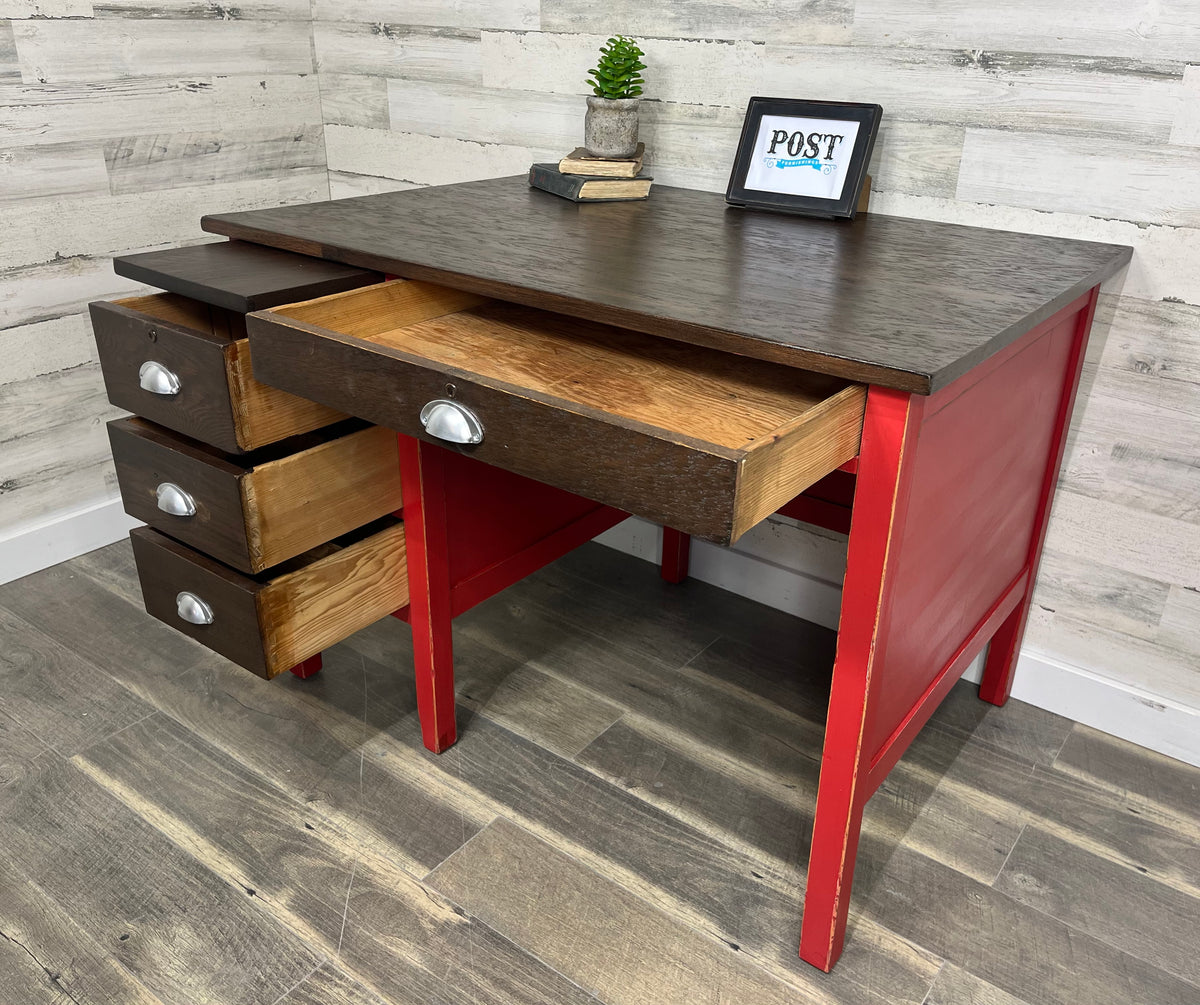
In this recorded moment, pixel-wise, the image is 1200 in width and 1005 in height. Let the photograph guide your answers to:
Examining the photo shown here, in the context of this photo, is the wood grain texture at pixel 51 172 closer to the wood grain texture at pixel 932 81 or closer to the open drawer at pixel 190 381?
the open drawer at pixel 190 381

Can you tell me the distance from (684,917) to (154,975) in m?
0.59

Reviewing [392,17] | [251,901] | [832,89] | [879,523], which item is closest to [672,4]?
[832,89]

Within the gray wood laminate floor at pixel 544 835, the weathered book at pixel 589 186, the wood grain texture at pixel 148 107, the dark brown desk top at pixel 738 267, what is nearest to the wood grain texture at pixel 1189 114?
the dark brown desk top at pixel 738 267

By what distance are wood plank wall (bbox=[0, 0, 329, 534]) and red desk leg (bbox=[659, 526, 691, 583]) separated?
110 centimetres

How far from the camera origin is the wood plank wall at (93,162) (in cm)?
170

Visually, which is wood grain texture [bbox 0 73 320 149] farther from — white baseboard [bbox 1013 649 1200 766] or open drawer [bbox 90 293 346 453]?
white baseboard [bbox 1013 649 1200 766]

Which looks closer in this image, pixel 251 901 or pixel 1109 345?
pixel 251 901

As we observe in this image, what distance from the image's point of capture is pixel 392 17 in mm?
1952

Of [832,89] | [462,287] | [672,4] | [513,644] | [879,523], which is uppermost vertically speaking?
[672,4]

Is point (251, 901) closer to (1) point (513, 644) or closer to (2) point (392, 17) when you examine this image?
(1) point (513, 644)

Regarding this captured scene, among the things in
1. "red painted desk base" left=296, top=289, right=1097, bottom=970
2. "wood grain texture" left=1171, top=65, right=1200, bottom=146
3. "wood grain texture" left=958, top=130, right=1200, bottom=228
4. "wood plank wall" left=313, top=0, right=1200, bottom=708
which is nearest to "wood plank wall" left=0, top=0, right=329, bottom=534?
"wood plank wall" left=313, top=0, right=1200, bottom=708

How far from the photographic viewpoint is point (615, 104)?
1503 mm

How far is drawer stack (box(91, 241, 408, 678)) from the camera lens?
1.15 meters

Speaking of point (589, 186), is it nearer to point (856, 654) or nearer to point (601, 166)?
point (601, 166)
